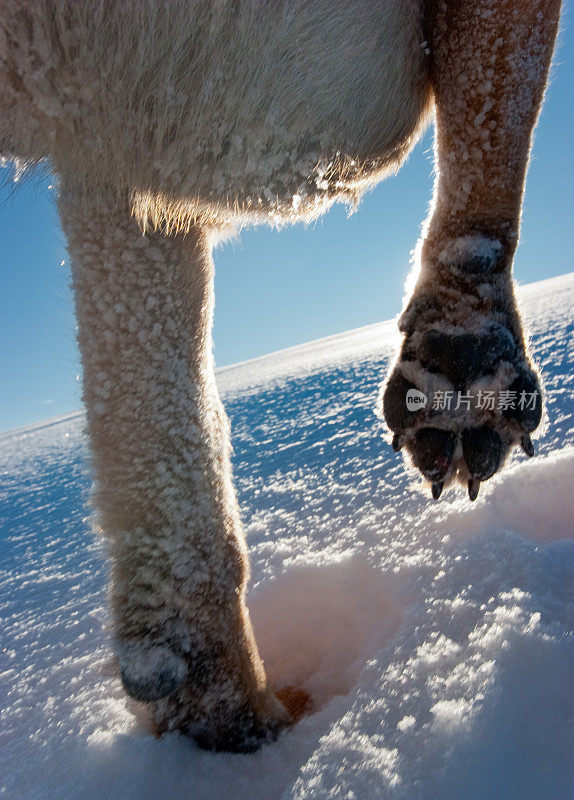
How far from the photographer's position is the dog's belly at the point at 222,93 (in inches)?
29.6

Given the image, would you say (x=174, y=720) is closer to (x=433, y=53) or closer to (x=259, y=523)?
(x=259, y=523)

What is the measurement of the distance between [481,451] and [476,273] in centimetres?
40

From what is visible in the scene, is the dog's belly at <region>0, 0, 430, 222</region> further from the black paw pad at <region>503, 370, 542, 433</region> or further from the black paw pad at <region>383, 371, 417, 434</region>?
the black paw pad at <region>503, 370, 542, 433</region>

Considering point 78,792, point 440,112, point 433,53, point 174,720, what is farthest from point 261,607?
point 433,53

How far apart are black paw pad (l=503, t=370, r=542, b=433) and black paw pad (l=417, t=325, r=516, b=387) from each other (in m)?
0.06

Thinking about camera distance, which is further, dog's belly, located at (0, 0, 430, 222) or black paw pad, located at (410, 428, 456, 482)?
black paw pad, located at (410, 428, 456, 482)

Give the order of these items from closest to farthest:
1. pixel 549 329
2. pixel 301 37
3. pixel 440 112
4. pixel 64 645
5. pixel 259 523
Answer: pixel 301 37, pixel 440 112, pixel 64 645, pixel 259 523, pixel 549 329

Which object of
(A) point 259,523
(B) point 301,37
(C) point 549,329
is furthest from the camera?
(C) point 549,329

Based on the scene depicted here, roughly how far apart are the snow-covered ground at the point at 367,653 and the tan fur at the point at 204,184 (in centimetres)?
14

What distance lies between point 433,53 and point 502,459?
0.92 m

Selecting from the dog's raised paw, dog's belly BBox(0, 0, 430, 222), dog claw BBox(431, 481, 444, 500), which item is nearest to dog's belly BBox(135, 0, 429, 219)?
dog's belly BBox(0, 0, 430, 222)

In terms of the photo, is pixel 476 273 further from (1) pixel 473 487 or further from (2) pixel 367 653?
(2) pixel 367 653

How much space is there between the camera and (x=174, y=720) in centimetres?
98

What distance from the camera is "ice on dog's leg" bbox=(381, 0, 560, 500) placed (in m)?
0.95
